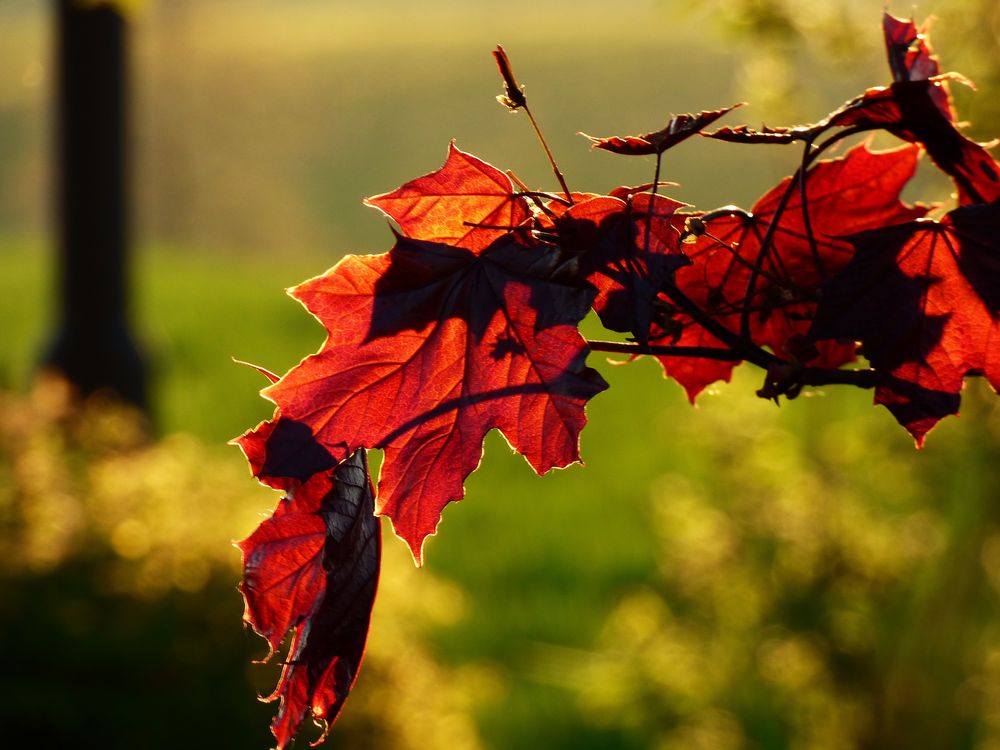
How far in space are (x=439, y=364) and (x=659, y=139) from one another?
191 mm

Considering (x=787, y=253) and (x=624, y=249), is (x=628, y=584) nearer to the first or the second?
(x=787, y=253)

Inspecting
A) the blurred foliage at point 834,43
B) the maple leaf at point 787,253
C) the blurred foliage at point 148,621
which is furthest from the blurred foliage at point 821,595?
the maple leaf at point 787,253

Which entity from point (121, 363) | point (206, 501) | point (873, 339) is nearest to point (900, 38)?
point (873, 339)

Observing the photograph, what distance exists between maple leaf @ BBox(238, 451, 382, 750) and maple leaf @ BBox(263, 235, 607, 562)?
0.02 meters

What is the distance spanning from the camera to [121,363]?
5.03 metres

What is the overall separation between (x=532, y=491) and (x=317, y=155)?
22240mm

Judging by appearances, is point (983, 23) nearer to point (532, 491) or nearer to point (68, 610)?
point (68, 610)

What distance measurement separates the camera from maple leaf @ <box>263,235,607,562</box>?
27.1 inches

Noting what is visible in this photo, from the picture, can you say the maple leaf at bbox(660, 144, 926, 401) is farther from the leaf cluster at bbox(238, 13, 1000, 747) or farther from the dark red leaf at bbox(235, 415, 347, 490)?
the dark red leaf at bbox(235, 415, 347, 490)

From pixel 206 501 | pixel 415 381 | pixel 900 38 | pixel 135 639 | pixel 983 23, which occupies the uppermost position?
pixel 983 23

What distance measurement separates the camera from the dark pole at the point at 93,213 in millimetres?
4938

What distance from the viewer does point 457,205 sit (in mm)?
733

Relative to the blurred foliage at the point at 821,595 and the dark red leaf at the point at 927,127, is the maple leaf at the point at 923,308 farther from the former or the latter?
the blurred foliage at the point at 821,595

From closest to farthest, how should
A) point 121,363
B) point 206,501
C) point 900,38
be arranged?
point 900,38
point 206,501
point 121,363
